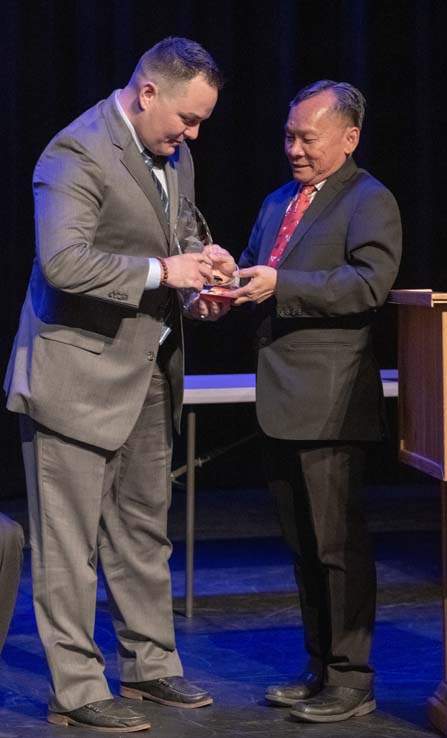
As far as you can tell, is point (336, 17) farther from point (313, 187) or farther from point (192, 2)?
point (313, 187)

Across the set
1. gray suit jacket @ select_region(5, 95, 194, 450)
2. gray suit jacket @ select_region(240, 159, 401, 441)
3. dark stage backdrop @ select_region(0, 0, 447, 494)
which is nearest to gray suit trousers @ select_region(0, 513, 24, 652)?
gray suit jacket @ select_region(5, 95, 194, 450)

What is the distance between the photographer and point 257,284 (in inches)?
121

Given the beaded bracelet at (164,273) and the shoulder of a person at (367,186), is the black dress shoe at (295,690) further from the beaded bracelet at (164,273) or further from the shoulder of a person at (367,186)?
the shoulder of a person at (367,186)

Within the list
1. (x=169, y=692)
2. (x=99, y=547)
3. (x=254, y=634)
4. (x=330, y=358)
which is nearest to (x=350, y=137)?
(x=330, y=358)

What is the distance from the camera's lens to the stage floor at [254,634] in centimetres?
316

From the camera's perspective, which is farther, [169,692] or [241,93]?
[241,93]

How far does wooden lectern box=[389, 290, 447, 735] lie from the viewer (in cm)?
282

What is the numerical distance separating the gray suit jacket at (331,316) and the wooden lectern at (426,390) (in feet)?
0.36

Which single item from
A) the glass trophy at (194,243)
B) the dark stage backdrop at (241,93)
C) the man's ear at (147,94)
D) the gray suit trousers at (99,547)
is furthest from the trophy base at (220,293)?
the dark stage backdrop at (241,93)

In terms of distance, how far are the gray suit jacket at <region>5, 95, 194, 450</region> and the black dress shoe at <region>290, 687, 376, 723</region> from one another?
0.82 meters

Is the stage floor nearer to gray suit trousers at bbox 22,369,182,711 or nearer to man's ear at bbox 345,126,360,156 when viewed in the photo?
gray suit trousers at bbox 22,369,182,711

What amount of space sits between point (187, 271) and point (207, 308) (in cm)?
29

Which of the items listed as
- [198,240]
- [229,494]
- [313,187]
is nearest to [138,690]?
[198,240]

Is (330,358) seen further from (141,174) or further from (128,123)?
(128,123)
